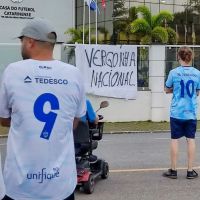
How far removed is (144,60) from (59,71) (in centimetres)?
1381

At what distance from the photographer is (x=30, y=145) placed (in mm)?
3367

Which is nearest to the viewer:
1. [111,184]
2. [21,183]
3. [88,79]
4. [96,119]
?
[21,183]


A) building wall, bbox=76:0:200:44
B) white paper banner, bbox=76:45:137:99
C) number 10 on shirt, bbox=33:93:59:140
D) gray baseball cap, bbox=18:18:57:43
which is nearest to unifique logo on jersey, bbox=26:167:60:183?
number 10 on shirt, bbox=33:93:59:140

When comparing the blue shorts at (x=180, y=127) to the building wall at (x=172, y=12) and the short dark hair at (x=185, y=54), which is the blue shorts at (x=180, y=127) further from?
the building wall at (x=172, y=12)

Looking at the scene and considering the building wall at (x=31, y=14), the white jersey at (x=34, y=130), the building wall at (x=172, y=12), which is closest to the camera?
the white jersey at (x=34, y=130)

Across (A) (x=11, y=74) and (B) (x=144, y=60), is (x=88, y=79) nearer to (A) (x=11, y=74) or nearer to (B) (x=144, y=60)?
(B) (x=144, y=60)

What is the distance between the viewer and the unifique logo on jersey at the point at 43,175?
11.1ft

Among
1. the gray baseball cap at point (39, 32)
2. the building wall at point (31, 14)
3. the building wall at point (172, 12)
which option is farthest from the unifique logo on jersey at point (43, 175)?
the building wall at point (172, 12)

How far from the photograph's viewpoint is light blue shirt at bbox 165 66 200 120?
7867 millimetres

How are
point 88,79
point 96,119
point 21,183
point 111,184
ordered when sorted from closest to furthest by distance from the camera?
point 21,183
point 96,119
point 111,184
point 88,79

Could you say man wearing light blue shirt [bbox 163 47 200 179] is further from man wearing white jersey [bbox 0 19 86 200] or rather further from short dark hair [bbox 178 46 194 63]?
man wearing white jersey [bbox 0 19 86 200]

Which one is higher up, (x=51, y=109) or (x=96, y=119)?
(x=51, y=109)

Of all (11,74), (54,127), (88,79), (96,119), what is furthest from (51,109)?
(88,79)

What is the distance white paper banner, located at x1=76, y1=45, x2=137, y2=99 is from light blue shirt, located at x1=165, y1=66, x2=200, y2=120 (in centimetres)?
831
